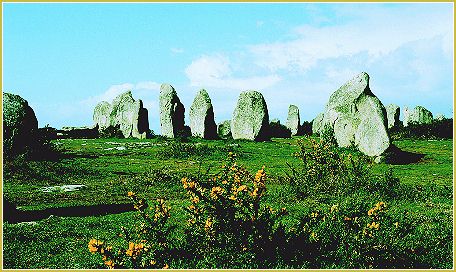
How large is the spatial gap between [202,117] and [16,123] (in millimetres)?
20265

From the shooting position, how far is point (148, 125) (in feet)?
144

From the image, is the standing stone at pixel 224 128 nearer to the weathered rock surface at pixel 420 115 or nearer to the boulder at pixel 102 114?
the boulder at pixel 102 114

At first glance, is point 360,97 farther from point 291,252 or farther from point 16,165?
point 291,252

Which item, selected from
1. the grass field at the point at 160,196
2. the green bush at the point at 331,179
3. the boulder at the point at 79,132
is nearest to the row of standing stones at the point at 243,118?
the boulder at the point at 79,132

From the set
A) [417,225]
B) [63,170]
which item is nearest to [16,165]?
[63,170]

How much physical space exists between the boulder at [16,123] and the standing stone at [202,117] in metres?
18.8

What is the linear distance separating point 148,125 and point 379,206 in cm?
3760

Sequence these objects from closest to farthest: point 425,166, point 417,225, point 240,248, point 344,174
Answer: point 240,248, point 417,225, point 344,174, point 425,166

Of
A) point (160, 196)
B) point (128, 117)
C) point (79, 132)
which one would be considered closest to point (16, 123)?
point (160, 196)

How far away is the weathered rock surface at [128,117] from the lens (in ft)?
141

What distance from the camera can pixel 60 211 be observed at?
12.7 m

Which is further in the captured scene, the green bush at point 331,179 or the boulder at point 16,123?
the boulder at point 16,123

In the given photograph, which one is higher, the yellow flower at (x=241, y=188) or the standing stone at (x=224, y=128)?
the standing stone at (x=224, y=128)

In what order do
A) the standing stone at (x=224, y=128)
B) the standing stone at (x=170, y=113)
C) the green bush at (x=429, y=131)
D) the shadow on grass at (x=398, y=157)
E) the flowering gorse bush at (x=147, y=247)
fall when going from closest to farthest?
1. the flowering gorse bush at (x=147, y=247)
2. the shadow on grass at (x=398, y=157)
3. the green bush at (x=429, y=131)
4. the standing stone at (x=170, y=113)
5. the standing stone at (x=224, y=128)
